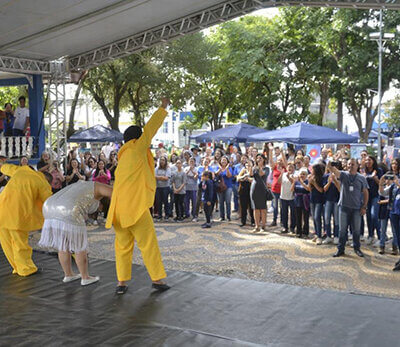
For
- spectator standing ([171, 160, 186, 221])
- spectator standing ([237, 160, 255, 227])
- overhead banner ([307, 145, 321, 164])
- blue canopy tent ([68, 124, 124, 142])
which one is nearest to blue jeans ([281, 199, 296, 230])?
spectator standing ([237, 160, 255, 227])

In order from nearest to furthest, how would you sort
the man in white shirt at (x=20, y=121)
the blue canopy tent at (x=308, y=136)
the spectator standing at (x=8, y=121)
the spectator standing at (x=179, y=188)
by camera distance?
the spectator standing at (x=179, y=188) → the blue canopy tent at (x=308, y=136) → the spectator standing at (x=8, y=121) → the man in white shirt at (x=20, y=121)

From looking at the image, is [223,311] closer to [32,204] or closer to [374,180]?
[32,204]

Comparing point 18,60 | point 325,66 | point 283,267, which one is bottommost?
point 283,267

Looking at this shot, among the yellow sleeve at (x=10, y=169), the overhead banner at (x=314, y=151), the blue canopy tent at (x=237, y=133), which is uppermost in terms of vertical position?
the blue canopy tent at (x=237, y=133)

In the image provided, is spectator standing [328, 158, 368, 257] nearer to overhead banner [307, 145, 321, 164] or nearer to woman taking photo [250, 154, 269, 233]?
woman taking photo [250, 154, 269, 233]

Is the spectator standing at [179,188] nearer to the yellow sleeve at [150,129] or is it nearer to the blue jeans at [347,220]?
the blue jeans at [347,220]

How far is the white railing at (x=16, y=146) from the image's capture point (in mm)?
12016

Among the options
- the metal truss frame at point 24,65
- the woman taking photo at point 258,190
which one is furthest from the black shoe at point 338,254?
the metal truss frame at point 24,65

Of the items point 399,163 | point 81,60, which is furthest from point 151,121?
point 81,60

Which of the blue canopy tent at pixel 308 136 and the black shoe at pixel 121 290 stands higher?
the blue canopy tent at pixel 308 136

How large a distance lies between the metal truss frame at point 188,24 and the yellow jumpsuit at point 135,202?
536cm

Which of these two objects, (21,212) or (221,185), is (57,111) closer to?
(221,185)

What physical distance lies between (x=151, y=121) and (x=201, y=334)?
2.12m

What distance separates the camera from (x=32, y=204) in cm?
547
